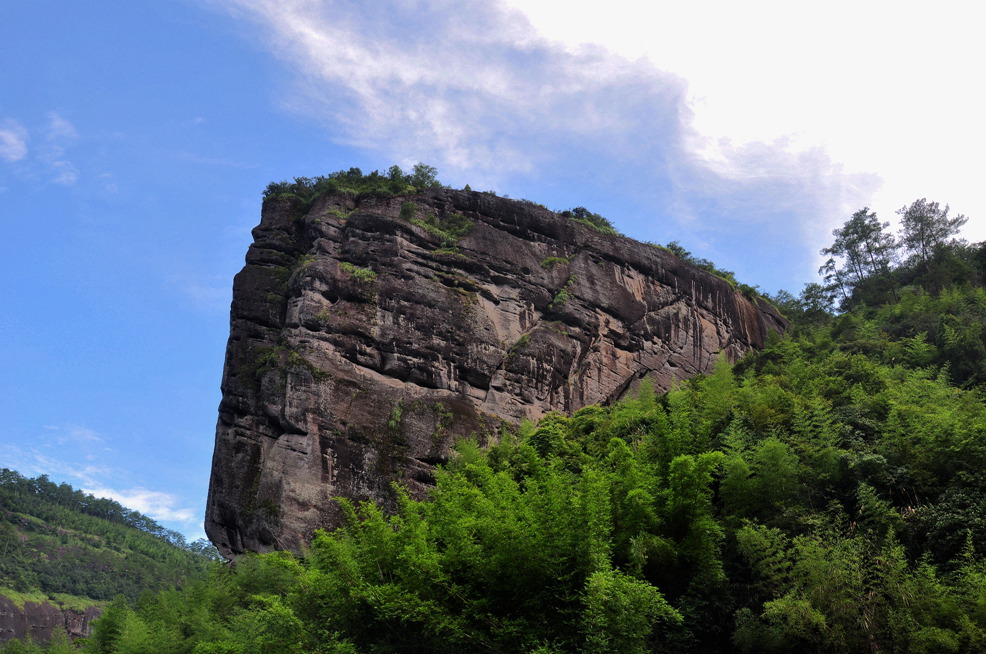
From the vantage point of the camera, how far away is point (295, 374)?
2706cm

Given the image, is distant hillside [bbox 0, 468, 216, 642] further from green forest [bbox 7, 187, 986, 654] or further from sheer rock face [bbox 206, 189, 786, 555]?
green forest [bbox 7, 187, 986, 654]

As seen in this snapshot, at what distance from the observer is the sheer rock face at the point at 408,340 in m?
26.0

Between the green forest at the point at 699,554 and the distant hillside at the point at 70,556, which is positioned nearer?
the green forest at the point at 699,554

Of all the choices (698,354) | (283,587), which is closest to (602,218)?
(698,354)

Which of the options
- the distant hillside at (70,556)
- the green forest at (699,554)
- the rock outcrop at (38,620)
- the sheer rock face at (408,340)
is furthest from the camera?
the distant hillside at (70,556)

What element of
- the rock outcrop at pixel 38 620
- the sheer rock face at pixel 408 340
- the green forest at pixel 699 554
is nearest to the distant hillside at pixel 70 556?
the rock outcrop at pixel 38 620

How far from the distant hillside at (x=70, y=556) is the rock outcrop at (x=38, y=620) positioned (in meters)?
0.06

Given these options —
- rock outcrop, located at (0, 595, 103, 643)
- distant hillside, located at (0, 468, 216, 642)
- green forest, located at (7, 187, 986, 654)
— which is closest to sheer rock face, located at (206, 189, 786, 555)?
green forest, located at (7, 187, 986, 654)

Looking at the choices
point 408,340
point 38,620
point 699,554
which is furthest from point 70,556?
point 699,554

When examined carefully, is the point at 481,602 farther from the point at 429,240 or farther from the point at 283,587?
the point at 429,240

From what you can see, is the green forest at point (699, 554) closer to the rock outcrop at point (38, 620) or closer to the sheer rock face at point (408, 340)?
the sheer rock face at point (408, 340)

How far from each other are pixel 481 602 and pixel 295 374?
16274mm

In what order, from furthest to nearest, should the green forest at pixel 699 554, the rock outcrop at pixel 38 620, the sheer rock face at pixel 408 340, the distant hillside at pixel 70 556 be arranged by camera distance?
the distant hillside at pixel 70 556 → the rock outcrop at pixel 38 620 → the sheer rock face at pixel 408 340 → the green forest at pixel 699 554

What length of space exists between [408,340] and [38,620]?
141 ft
